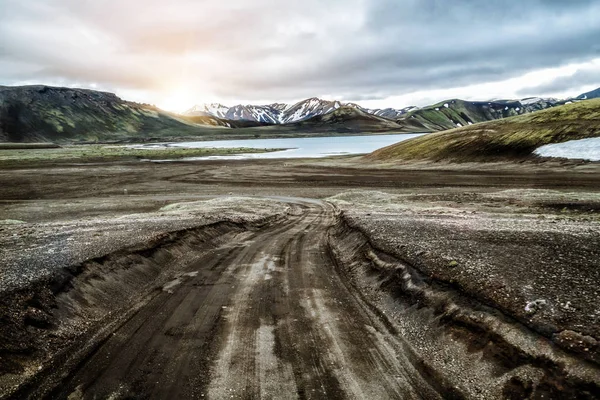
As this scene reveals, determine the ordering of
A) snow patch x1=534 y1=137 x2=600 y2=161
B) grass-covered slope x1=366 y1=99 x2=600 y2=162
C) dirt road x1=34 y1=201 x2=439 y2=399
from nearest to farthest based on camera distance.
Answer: dirt road x1=34 y1=201 x2=439 y2=399 < snow patch x1=534 y1=137 x2=600 y2=161 < grass-covered slope x1=366 y1=99 x2=600 y2=162

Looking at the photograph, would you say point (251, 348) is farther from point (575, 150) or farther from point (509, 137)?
point (509, 137)

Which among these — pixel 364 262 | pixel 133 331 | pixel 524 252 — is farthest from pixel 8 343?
pixel 524 252

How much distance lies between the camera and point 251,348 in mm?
8602

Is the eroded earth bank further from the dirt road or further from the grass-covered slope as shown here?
the grass-covered slope

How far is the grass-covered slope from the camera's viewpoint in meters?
63.3

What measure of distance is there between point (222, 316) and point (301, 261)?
617cm

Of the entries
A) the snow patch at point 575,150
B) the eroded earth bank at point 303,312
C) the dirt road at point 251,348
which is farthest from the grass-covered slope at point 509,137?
Result: the dirt road at point 251,348

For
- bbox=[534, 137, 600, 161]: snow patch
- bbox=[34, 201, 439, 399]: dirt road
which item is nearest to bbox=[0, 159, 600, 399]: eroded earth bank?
bbox=[34, 201, 439, 399]: dirt road

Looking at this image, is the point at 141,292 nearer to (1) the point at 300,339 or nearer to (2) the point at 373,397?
(1) the point at 300,339

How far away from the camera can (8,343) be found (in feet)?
26.8

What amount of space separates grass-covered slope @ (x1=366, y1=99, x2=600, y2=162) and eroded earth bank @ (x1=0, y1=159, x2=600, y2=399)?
54.6 meters

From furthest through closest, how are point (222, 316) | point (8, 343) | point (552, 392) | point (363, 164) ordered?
point (363, 164) < point (222, 316) < point (8, 343) < point (552, 392)

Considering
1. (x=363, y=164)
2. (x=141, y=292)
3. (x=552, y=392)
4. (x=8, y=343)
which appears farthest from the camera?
(x=363, y=164)

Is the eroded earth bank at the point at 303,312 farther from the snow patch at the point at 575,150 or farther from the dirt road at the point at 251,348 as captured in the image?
the snow patch at the point at 575,150
